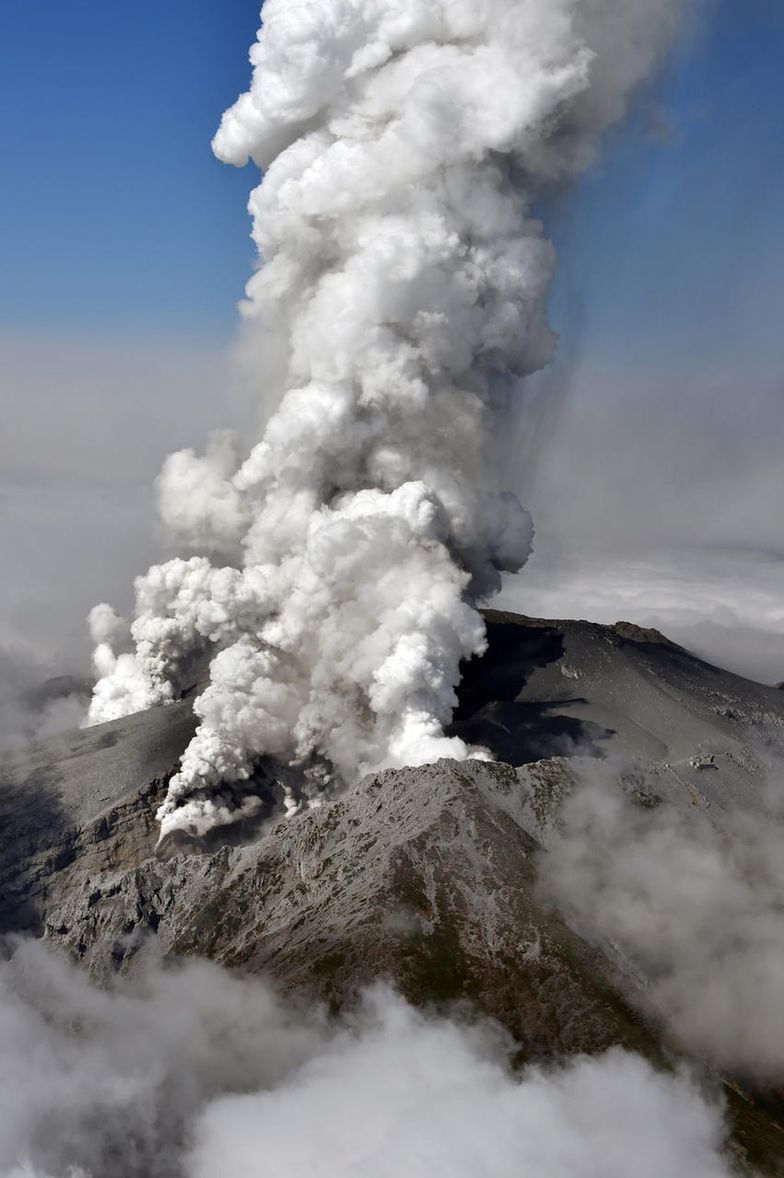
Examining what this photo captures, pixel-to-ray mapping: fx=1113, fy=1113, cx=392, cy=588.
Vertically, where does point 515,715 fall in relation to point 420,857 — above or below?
above

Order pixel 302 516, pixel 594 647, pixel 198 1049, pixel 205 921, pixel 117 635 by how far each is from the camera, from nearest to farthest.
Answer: pixel 198 1049
pixel 205 921
pixel 302 516
pixel 594 647
pixel 117 635

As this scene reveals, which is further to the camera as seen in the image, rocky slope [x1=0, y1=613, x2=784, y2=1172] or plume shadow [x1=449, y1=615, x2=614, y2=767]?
plume shadow [x1=449, y1=615, x2=614, y2=767]

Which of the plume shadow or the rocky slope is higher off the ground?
the plume shadow

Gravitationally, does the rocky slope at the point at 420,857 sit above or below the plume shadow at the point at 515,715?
below

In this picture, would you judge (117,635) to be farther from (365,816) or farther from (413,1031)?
(413,1031)

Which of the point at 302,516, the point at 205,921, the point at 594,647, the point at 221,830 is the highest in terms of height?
the point at 302,516

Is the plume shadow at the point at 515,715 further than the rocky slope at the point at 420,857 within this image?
Yes

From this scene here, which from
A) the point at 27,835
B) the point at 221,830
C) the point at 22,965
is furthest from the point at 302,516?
the point at 22,965

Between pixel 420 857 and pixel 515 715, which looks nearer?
pixel 420 857
